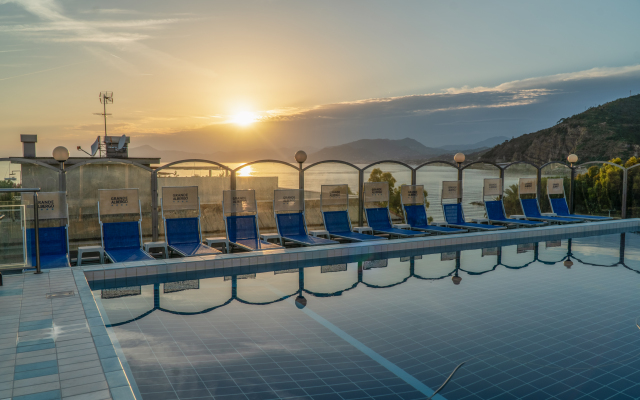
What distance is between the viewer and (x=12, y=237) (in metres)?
5.63

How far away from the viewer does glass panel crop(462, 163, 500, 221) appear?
1168cm

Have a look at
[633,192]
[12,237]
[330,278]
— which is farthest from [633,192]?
[12,237]

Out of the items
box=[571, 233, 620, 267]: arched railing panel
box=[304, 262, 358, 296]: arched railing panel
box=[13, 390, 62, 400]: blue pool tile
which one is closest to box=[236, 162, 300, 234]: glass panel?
box=[304, 262, 358, 296]: arched railing panel

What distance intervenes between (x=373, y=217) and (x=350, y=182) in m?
0.94

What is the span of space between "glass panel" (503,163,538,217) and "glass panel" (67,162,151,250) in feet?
29.9

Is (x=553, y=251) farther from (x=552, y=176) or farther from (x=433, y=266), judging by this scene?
(x=552, y=176)

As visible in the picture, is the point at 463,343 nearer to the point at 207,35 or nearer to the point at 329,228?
the point at 329,228

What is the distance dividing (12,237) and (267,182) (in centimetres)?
483

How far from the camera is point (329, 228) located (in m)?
9.58

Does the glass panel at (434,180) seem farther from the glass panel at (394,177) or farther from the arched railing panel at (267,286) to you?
the arched railing panel at (267,286)

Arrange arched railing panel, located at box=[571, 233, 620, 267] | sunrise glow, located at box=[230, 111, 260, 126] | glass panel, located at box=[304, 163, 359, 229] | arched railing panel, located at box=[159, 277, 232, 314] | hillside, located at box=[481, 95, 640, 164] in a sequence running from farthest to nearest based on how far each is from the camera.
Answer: hillside, located at box=[481, 95, 640, 164], sunrise glow, located at box=[230, 111, 260, 126], glass panel, located at box=[304, 163, 359, 229], arched railing panel, located at box=[571, 233, 620, 267], arched railing panel, located at box=[159, 277, 232, 314]

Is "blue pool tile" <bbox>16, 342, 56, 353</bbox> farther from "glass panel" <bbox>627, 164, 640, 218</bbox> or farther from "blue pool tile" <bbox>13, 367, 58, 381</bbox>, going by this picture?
"glass panel" <bbox>627, 164, 640, 218</bbox>

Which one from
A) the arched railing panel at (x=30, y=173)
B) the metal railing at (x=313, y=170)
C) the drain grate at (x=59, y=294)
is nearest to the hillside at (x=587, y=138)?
the metal railing at (x=313, y=170)

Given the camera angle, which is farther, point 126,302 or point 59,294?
point 126,302
